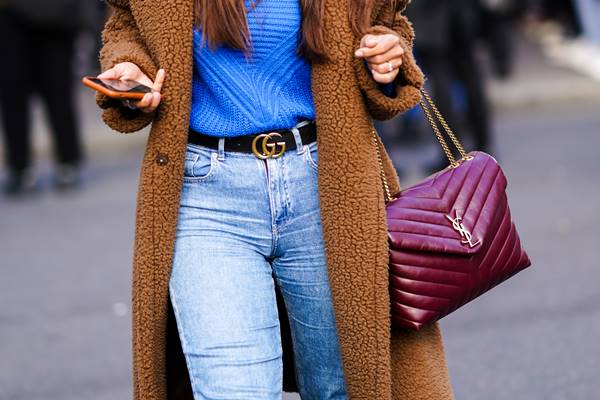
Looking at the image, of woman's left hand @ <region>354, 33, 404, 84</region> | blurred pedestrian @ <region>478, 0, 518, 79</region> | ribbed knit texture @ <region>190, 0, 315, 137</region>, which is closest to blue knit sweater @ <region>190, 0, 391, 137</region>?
ribbed knit texture @ <region>190, 0, 315, 137</region>

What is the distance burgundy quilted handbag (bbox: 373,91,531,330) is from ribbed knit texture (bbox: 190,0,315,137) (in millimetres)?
249

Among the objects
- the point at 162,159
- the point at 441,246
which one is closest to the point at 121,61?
the point at 162,159

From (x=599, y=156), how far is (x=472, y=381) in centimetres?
480

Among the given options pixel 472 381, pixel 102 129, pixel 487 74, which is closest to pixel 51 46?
pixel 102 129

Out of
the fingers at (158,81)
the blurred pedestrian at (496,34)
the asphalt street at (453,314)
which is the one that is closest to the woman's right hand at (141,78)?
the fingers at (158,81)

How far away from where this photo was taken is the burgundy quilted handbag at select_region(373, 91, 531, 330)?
2.70m

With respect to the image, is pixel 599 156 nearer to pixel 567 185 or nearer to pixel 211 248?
pixel 567 185

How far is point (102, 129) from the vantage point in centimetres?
1152

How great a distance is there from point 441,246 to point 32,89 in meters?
6.68

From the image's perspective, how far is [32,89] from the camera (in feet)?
29.2

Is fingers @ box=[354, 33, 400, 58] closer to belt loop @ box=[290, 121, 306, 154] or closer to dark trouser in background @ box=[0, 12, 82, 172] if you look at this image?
belt loop @ box=[290, 121, 306, 154]

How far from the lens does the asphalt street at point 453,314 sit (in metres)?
4.71

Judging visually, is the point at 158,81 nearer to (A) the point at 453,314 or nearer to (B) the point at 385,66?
(B) the point at 385,66

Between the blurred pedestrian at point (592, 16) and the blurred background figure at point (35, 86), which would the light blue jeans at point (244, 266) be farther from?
the blurred pedestrian at point (592, 16)
